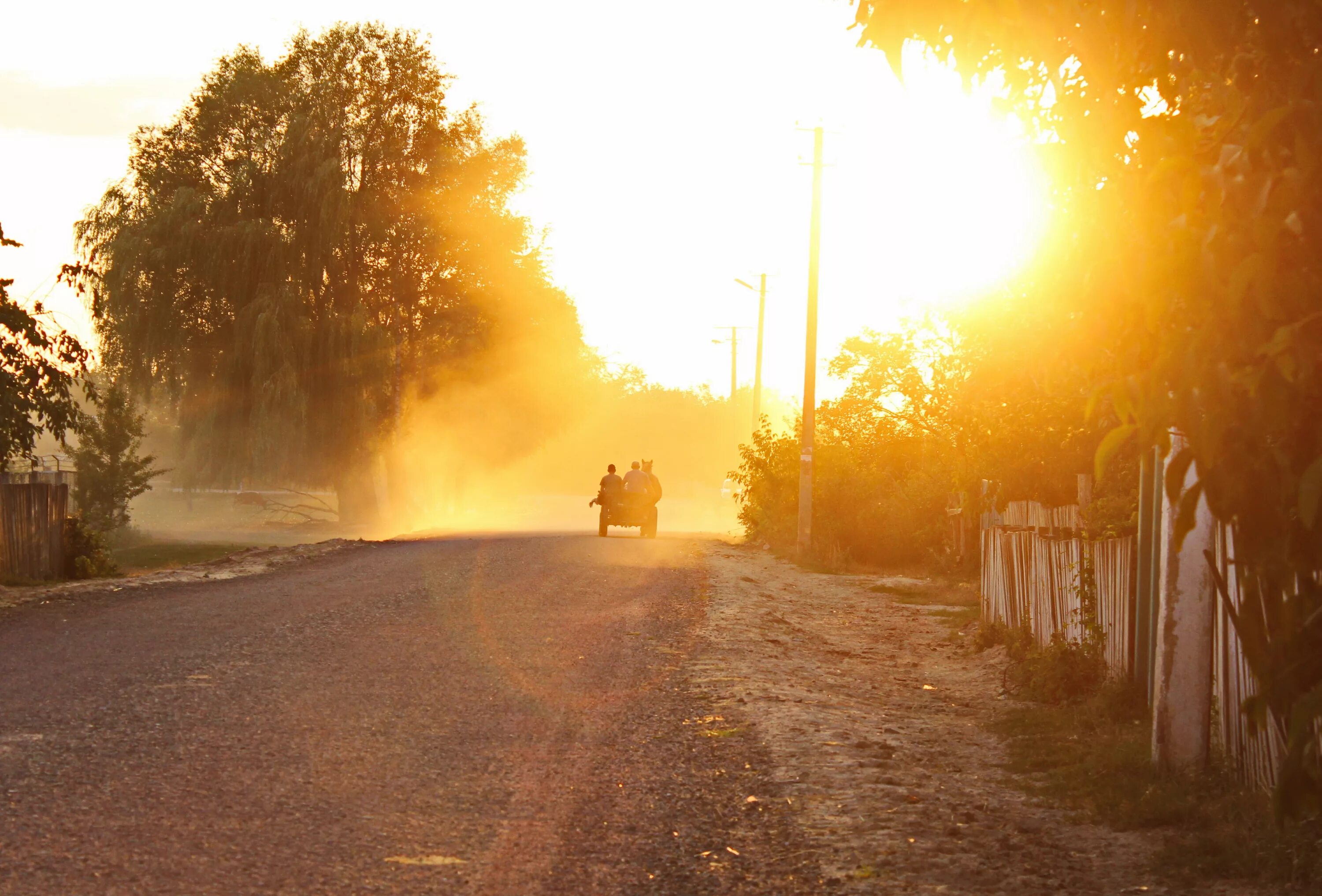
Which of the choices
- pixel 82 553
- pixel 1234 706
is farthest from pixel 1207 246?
pixel 82 553

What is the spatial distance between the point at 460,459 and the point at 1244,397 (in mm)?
47518

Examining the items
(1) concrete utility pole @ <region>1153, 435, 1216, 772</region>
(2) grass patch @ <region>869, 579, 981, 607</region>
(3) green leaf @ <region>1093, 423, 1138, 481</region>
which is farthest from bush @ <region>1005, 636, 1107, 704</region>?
(2) grass patch @ <region>869, 579, 981, 607</region>

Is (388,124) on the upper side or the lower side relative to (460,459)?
upper

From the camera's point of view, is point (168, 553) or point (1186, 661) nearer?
point (1186, 661)

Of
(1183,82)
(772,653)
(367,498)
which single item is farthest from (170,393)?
(1183,82)

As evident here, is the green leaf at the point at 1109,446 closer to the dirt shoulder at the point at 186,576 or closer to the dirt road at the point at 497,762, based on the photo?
the dirt road at the point at 497,762

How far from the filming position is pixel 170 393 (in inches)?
1380

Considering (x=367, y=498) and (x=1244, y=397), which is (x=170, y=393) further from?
(x=1244, y=397)

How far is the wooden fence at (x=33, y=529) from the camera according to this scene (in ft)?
54.9

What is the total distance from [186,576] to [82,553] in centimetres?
150

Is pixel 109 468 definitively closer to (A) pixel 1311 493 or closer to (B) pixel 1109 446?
(B) pixel 1109 446

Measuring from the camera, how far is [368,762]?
705 centimetres

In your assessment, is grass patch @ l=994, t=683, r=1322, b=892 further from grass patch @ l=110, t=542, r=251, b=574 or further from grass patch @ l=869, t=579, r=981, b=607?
grass patch @ l=110, t=542, r=251, b=574

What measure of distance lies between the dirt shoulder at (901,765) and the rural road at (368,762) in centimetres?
26
